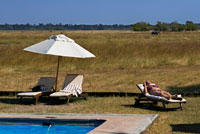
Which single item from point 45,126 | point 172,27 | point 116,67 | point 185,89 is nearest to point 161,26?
point 172,27

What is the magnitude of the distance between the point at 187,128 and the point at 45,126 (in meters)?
2.70

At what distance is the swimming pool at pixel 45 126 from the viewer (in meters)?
8.14

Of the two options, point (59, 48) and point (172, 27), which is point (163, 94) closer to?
point (59, 48)

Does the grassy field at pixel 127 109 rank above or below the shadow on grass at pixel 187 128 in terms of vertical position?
below

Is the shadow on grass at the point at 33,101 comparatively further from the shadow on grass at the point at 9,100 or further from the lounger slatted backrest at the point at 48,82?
the lounger slatted backrest at the point at 48,82

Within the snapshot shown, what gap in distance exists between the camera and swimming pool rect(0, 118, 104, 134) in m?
8.14

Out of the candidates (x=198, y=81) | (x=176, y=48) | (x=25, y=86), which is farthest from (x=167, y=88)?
(x=176, y=48)

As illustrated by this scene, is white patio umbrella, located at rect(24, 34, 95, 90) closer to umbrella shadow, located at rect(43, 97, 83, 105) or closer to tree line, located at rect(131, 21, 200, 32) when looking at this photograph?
umbrella shadow, located at rect(43, 97, 83, 105)

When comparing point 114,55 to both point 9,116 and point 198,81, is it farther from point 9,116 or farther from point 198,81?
point 9,116

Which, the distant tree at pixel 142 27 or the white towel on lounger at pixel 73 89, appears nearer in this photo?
the white towel on lounger at pixel 73 89

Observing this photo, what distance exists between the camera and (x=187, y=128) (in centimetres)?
771

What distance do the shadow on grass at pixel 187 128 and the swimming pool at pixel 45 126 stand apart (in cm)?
140

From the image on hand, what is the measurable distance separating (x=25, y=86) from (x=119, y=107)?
4857 millimetres

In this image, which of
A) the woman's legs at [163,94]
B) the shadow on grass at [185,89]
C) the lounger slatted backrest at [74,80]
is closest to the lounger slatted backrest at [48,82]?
the lounger slatted backrest at [74,80]
